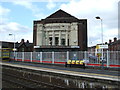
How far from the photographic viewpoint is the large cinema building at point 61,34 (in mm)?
43969

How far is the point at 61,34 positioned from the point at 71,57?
23417 mm

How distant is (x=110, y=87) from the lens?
35.3ft

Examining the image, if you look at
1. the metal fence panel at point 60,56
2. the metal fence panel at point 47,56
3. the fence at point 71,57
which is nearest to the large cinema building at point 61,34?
the fence at point 71,57

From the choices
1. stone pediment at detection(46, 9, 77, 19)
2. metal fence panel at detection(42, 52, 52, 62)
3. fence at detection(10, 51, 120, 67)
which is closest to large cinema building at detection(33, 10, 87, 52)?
stone pediment at detection(46, 9, 77, 19)

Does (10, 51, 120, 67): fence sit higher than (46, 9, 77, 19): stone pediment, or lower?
lower

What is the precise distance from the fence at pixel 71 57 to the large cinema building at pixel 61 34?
48.0 feet

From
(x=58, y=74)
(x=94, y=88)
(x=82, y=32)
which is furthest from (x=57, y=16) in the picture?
(x=94, y=88)

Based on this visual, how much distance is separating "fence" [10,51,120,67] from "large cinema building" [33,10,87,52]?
48.0 feet

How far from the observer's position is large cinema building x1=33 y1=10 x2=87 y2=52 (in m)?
Answer: 44.0

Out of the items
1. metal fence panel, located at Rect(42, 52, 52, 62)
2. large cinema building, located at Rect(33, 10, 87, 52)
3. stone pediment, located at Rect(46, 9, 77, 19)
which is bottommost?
metal fence panel, located at Rect(42, 52, 52, 62)

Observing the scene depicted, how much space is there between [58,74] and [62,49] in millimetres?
28756

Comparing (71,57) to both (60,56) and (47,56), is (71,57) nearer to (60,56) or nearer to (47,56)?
(60,56)

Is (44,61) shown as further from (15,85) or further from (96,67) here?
(15,85)

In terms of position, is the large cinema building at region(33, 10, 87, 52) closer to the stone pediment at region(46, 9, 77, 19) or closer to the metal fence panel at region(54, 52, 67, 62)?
the stone pediment at region(46, 9, 77, 19)
